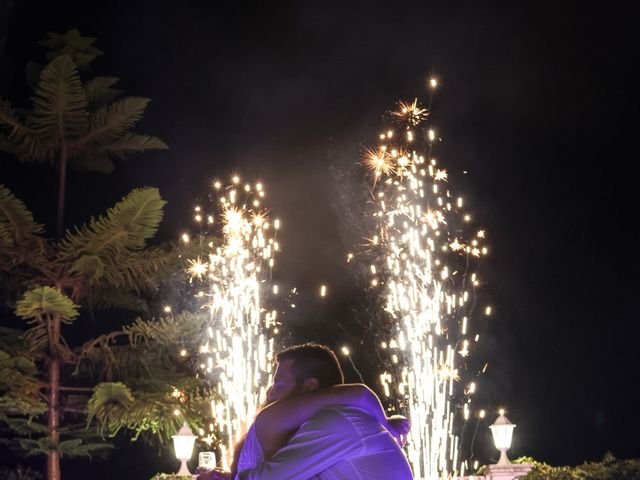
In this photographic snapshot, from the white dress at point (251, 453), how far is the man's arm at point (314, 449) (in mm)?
103

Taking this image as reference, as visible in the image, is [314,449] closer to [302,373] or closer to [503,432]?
[302,373]

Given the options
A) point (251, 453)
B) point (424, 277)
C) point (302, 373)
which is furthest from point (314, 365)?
point (424, 277)

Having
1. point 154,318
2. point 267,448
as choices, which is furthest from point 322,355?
point 154,318

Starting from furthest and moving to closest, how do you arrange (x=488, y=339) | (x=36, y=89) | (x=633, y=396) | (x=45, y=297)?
(x=633, y=396), (x=488, y=339), (x=36, y=89), (x=45, y=297)

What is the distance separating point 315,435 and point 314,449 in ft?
0.11

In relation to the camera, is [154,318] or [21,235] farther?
[154,318]

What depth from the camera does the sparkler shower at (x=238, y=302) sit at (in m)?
13.3

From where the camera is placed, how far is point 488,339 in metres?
26.8

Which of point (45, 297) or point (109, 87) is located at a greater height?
point (109, 87)

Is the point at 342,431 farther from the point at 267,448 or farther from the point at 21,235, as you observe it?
the point at 21,235

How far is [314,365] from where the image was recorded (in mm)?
2232

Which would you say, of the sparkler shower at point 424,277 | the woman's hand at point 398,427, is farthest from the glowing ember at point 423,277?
the woman's hand at point 398,427

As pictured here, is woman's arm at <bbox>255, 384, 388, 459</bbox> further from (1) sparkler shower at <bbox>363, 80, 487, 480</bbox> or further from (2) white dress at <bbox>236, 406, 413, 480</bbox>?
(1) sparkler shower at <bbox>363, 80, 487, 480</bbox>

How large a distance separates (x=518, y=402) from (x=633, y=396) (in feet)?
15.1
